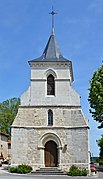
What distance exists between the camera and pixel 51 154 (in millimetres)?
34531

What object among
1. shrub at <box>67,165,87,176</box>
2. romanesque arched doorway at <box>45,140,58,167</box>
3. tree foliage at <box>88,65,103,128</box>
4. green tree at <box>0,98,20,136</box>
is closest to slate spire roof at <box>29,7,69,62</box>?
tree foliage at <box>88,65,103,128</box>

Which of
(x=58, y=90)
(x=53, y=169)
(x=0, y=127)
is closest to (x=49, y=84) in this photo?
(x=58, y=90)

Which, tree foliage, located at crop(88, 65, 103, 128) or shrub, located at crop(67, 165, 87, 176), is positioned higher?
tree foliage, located at crop(88, 65, 103, 128)

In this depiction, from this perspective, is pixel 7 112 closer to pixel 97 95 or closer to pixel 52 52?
pixel 52 52

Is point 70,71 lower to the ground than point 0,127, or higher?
Result: higher

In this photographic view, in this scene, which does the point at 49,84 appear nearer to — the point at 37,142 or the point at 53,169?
the point at 37,142

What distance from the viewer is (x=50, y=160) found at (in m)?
34.2

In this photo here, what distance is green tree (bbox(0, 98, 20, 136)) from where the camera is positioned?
62594mm

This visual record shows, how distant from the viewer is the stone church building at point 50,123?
110 ft

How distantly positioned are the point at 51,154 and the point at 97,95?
8.63 meters

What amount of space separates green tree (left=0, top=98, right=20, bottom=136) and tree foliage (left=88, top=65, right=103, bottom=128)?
32831mm

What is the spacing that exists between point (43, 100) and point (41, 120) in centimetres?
216

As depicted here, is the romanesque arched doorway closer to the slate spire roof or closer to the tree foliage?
the tree foliage

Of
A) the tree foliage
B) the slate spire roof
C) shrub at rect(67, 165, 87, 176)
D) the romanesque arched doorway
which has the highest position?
the slate spire roof
